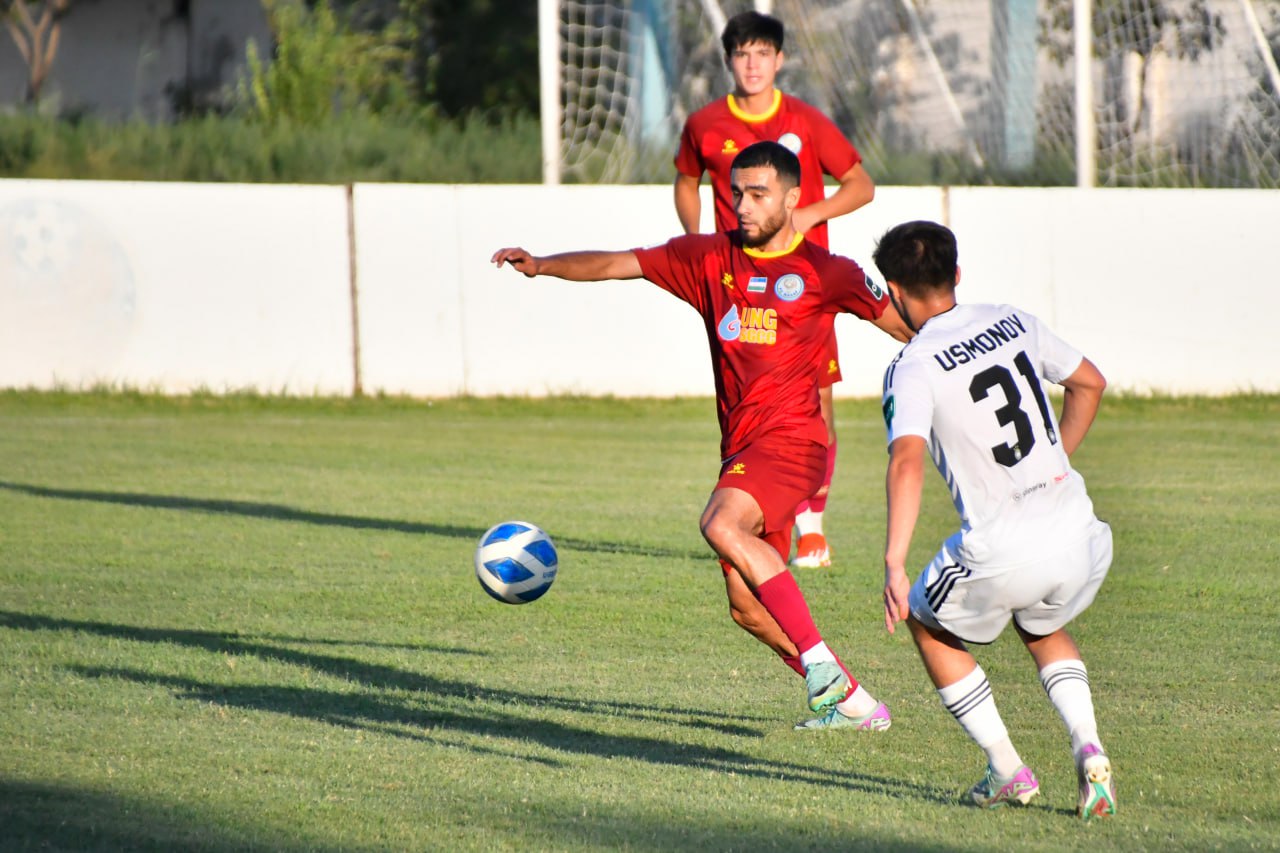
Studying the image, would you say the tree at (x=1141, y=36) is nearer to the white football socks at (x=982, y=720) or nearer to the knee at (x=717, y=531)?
the knee at (x=717, y=531)

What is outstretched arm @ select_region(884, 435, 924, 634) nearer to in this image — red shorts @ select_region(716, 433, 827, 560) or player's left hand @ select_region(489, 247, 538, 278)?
red shorts @ select_region(716, 433, 827, 560)

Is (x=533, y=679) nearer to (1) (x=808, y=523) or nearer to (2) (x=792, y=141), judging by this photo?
(1) (x=808, y=523)

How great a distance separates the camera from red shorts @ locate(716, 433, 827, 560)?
550 centimetres

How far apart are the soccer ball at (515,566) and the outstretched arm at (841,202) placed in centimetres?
152

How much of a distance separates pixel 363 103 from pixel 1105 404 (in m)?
13.2

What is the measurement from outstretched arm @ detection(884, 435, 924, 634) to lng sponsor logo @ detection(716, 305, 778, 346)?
4.47ft

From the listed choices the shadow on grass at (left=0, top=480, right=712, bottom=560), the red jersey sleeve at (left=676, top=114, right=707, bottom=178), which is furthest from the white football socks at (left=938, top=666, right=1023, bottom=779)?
the shadow on grass at (left=0, top=480, right=712, bottom=560)

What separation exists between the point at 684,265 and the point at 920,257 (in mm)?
1482

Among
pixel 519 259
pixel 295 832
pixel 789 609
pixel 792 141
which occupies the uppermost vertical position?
pixel 792 141

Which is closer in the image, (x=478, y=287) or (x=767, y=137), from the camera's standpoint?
(x=767, y=137)

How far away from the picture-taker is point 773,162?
5.54 m

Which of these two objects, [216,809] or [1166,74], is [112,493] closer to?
[216,809]

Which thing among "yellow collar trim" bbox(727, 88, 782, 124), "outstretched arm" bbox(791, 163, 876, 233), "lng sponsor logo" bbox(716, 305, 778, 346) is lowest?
"lng sponsor logo" bbox(716, 305, 778, 346)

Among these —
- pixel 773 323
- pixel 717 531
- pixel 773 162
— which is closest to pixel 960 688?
pixel 717 531
